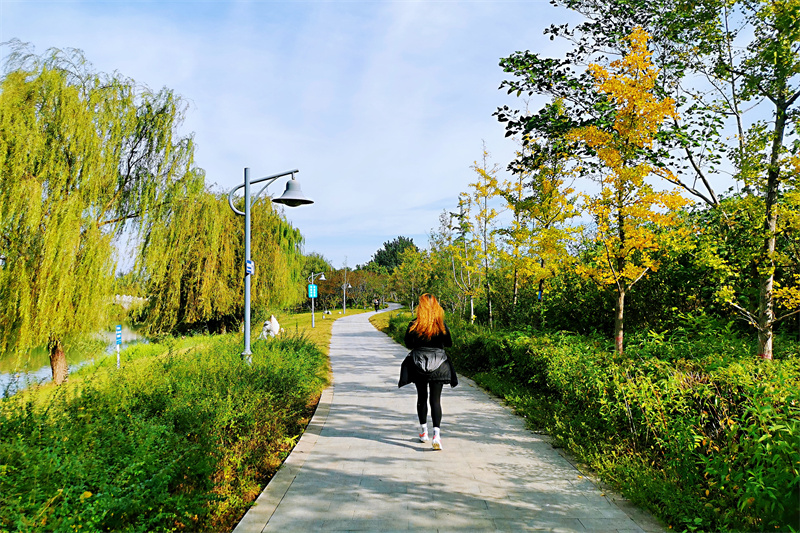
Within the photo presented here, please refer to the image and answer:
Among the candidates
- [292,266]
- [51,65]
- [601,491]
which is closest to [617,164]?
[601,491]

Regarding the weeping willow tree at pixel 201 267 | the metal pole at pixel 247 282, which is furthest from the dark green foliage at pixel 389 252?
the metal pole at pixel 247 282

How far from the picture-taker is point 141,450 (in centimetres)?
310

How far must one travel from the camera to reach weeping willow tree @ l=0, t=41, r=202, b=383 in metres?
10.5

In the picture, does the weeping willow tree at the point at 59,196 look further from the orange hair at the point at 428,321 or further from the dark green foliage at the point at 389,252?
the dark green foliage at the point at 389,252

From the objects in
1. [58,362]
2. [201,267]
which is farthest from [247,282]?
[201,267]

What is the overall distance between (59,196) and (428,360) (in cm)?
1021

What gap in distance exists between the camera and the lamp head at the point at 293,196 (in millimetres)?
8273

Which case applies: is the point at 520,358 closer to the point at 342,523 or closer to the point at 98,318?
the point at 342,523

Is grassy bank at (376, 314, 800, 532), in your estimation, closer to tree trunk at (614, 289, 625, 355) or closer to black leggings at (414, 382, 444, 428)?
tree trunk at (614, 289, 625, 355)

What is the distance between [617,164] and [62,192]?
11.8 meters

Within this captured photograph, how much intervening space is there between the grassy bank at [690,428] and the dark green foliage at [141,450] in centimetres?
319

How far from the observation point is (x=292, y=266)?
2194 cm

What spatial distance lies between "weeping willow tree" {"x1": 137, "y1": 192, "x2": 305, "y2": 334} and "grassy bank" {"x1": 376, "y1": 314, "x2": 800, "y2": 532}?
1203 centimetres

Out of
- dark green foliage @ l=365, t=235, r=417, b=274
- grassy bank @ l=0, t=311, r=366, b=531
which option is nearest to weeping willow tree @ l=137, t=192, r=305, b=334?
grassy bank @ l=0, t=311, r=366, b=531
